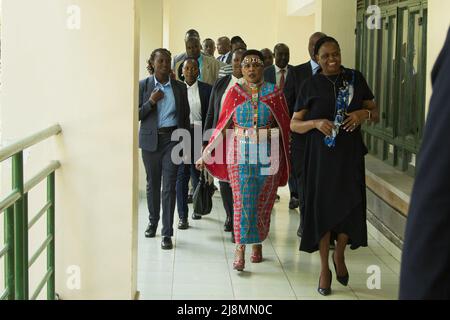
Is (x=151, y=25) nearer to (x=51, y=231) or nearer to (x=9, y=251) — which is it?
(x=51, y=231)

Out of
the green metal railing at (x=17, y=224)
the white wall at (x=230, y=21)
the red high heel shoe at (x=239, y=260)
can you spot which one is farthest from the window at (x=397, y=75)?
the white wall at (x=230, y=21)

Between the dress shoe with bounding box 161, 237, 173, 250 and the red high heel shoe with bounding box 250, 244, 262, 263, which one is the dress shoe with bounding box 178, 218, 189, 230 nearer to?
the dress shoe with bounding box 161, 237, 173, 250

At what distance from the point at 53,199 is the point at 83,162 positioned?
0.93 feet

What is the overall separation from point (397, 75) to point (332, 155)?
8.77 feet

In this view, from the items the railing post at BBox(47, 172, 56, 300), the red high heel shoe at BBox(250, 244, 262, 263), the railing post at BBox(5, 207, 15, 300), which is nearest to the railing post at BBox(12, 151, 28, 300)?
the railing post at BBox(5, 207, 15, 300)

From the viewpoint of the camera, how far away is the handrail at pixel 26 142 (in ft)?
10.7

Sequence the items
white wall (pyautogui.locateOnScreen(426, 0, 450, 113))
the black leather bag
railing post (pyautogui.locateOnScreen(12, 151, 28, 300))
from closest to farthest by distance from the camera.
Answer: railing post (pyautogui.locateOnScreen(12, 151, 28, 300)) < white wall (pyautogui.locateOnScreen(426, 0, 450, 113)) < the black leather bag

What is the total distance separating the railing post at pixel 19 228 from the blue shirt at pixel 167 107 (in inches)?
138

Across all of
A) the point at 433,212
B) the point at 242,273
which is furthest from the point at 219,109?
the point at 433,212

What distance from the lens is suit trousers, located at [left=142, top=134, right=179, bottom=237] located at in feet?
23.0

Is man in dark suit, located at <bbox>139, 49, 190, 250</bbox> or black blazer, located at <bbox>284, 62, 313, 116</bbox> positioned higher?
black blazer, located at <bbox>284, 62, 313, 116</bbox>

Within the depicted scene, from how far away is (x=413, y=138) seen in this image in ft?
23.4

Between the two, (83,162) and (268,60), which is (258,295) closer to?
(83,162)

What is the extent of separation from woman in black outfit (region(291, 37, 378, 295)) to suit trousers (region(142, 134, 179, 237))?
1755mm
